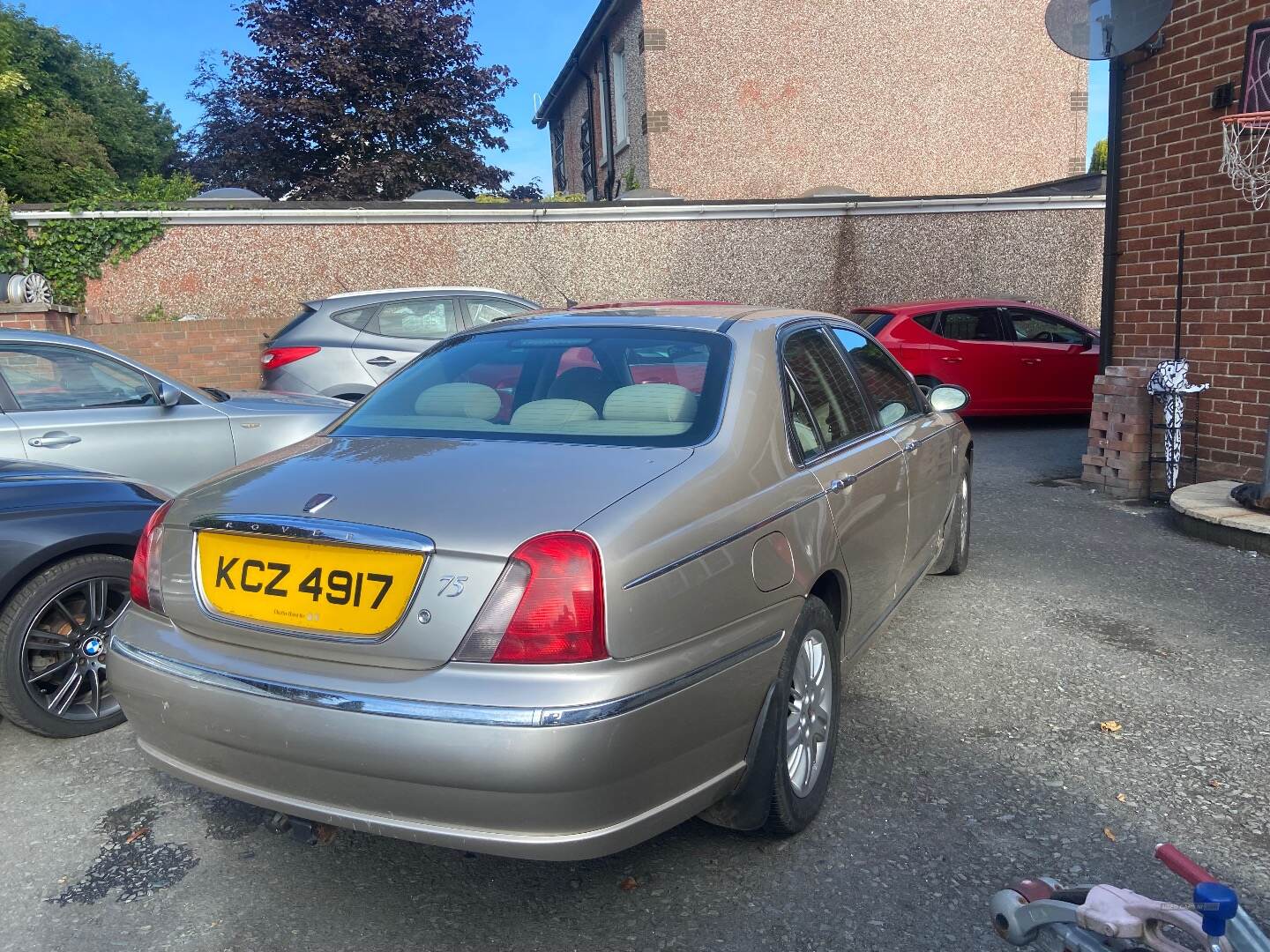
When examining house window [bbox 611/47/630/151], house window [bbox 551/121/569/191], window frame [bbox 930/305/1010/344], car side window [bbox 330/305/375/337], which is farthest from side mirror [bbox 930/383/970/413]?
house window [bbox 551/121/569/191]

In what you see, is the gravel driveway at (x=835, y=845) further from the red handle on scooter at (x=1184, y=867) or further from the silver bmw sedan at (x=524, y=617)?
the red handle on scooter at (x=1184, y=867)

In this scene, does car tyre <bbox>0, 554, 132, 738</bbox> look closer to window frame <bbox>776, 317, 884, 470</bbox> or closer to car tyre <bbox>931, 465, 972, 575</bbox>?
window frame <bbox>776, 317, 884, 470</bbox>

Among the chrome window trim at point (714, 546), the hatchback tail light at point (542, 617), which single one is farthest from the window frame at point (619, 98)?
the hatchback tail light at point (542, 617)

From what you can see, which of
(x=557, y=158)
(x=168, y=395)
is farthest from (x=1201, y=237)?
(x=557, y=158)

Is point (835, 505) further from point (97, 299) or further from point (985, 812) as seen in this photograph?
point (97, 299)

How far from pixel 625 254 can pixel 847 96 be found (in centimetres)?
754

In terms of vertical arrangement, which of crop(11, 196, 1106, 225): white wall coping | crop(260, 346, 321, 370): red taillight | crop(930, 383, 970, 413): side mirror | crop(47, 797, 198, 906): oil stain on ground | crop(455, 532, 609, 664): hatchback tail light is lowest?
crop(47, 797, 198, 906): oil stain on ground

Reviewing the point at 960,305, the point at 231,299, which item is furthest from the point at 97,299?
the point at 960,305

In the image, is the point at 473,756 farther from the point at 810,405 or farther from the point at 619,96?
the point at 619,96

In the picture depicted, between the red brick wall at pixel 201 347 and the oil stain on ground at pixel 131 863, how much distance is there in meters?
8.84

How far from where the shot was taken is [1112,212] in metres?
8.30

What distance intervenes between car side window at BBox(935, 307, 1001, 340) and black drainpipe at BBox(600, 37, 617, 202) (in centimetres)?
1236

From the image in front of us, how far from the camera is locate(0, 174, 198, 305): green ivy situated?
12570 millimetres

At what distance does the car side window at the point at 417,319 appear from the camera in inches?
362
